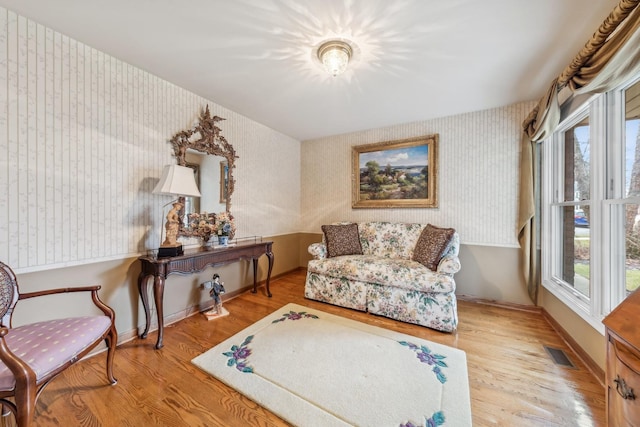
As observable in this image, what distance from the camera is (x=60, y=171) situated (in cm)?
164

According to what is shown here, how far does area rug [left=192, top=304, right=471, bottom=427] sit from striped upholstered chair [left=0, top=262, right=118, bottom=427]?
677 mm

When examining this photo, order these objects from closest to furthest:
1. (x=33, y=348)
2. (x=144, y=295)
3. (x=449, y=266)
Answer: (x=33, y=348) → (x=144, y=295) → (x=449, y=266)

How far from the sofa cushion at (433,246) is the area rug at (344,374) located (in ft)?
2.72

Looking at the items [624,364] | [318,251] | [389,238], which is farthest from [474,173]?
[624,364]

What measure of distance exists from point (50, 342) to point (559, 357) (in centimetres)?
323

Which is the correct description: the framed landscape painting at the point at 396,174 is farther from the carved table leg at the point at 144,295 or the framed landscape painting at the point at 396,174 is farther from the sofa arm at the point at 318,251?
the carved table leg at the point at 144,295

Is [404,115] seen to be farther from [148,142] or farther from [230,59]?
[148,142]

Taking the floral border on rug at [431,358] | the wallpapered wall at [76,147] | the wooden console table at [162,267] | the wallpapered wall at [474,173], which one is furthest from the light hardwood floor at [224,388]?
the wallpapered wall at [474,173]

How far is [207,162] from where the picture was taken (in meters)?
2.57

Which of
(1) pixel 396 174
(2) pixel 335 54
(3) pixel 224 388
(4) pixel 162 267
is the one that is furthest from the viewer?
(1) pixel 396 174

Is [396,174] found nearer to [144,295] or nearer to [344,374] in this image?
[344,374]

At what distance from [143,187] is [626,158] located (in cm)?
357

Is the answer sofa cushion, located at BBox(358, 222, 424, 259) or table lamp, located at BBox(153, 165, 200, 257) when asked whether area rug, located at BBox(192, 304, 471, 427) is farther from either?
sofa cushion, located at BBox(358, 222, 424, 259)

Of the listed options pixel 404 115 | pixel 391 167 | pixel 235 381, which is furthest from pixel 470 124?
pixel 235 381
